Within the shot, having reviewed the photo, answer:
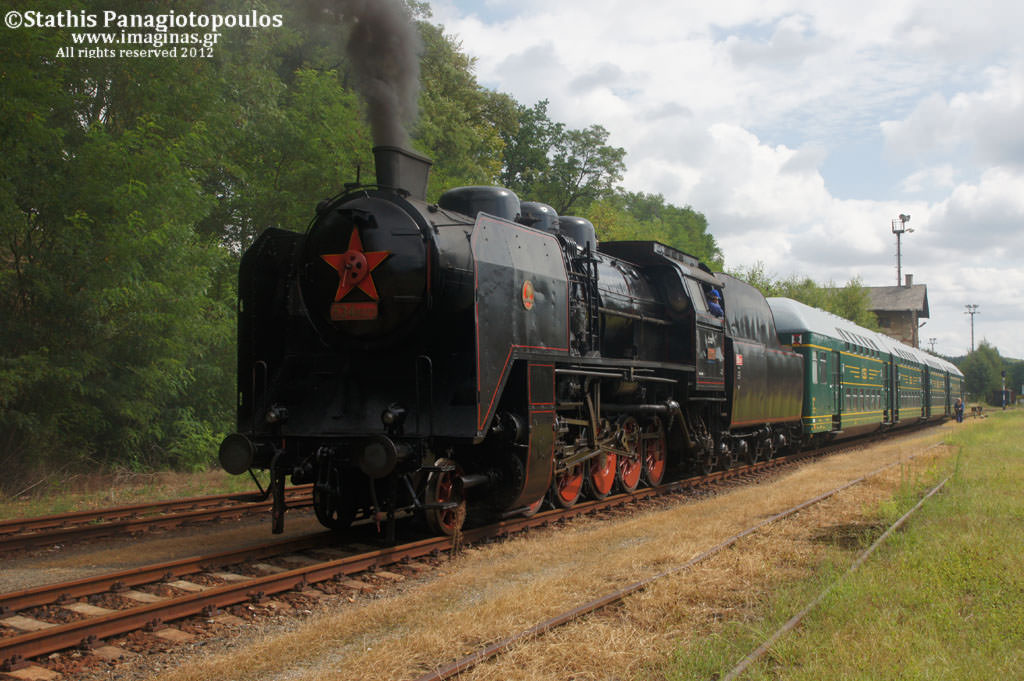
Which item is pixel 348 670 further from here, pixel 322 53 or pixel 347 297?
pixel 322 53

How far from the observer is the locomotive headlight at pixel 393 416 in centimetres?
676

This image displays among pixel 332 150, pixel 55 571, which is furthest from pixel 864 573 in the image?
pixel 332 150

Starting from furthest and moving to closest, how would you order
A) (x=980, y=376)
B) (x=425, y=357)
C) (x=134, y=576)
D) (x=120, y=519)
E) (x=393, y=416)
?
(x=980, y=376) → (x=120, y=519) → (x=425, y=357) → (x=393, y=416) → (x=134, y=576)

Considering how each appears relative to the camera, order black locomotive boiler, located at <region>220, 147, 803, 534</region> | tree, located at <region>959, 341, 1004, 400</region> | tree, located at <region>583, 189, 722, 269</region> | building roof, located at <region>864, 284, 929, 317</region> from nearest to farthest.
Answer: black locomotive boiler, located at <region>220, 147, 803, 534</region>, tree, located at <region>583, 189, 722, 269</region>, building roof, located at <region>864, 284, 929, 317</region>, tree, located at <region>959, 341, 1004, 400</region>

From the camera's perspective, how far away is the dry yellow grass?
4.24 m

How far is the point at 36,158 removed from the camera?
11.0 m

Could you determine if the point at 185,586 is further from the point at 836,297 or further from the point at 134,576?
the point at 836,297

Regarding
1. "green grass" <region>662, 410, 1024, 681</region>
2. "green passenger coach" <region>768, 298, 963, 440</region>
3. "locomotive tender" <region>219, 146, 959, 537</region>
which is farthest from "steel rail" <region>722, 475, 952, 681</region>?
"green passenger coach" <region>768, 298, 963, 440</region>

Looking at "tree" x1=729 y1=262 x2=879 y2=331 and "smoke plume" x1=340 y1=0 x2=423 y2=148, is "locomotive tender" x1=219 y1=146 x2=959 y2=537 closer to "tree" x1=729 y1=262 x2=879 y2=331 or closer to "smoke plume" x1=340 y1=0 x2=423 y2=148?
"smoke plume" x1=340 y1=0 x2=423 y2=148

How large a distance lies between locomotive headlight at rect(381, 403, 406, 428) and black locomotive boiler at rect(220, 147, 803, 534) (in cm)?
2

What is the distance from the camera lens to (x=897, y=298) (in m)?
78.5

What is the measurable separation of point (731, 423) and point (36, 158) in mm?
11064

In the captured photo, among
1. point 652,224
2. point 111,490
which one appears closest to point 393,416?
point 111,490

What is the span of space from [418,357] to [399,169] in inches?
77.0
